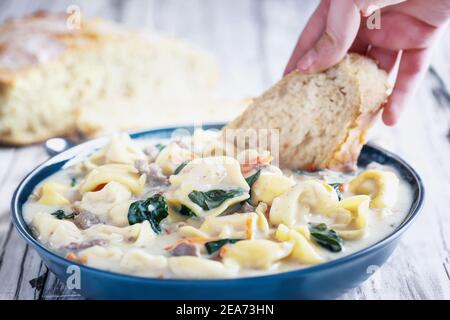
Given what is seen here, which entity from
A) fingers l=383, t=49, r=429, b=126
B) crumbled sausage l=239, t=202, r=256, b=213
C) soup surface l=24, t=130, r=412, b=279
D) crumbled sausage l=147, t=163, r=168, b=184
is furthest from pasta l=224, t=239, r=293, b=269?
fingers l=383, t=49, r=429, b=126

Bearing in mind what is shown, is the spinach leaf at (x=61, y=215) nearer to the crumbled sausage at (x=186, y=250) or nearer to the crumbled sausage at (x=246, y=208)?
the crumbled sausage at (x=186, y=250)

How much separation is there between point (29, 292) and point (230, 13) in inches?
219

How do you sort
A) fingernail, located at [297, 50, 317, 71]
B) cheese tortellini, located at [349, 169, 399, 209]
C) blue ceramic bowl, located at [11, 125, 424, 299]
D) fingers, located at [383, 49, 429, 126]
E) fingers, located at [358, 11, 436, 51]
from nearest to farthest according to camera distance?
1. blue ceramic bowl, located at [11, 125, 424, 299]
2. cheese tortellini, located at [349, 169, 399, 209]
3. fingernail, located at [297, 50, 317, 71]
4. fingers, located at [358, 11, 436, 51]
5. fingers, located at [383, 49, 429, 126]

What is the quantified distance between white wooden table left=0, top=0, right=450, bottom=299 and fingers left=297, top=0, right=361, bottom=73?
1199 millimetres

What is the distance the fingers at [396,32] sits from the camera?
4.49 m

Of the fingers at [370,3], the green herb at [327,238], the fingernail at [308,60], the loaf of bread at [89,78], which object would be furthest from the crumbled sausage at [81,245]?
the loaf of bread at [89,78]

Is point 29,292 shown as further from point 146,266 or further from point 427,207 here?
point 427,207

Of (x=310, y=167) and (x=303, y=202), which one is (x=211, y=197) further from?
(x=310, y=167)

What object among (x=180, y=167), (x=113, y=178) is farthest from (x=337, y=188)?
(x=113, y=178)

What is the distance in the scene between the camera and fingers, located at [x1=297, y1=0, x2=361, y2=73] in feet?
12.5

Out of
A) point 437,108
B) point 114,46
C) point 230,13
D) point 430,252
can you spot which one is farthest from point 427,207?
point 230,13

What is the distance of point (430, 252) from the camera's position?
394 centimetres

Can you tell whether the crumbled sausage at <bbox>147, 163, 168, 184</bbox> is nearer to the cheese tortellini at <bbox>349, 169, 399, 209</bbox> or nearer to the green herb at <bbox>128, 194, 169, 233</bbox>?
the green herb at <bbox>128, 194, 169, 233</bbox>

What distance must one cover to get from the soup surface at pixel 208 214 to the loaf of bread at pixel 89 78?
68.0 inches
